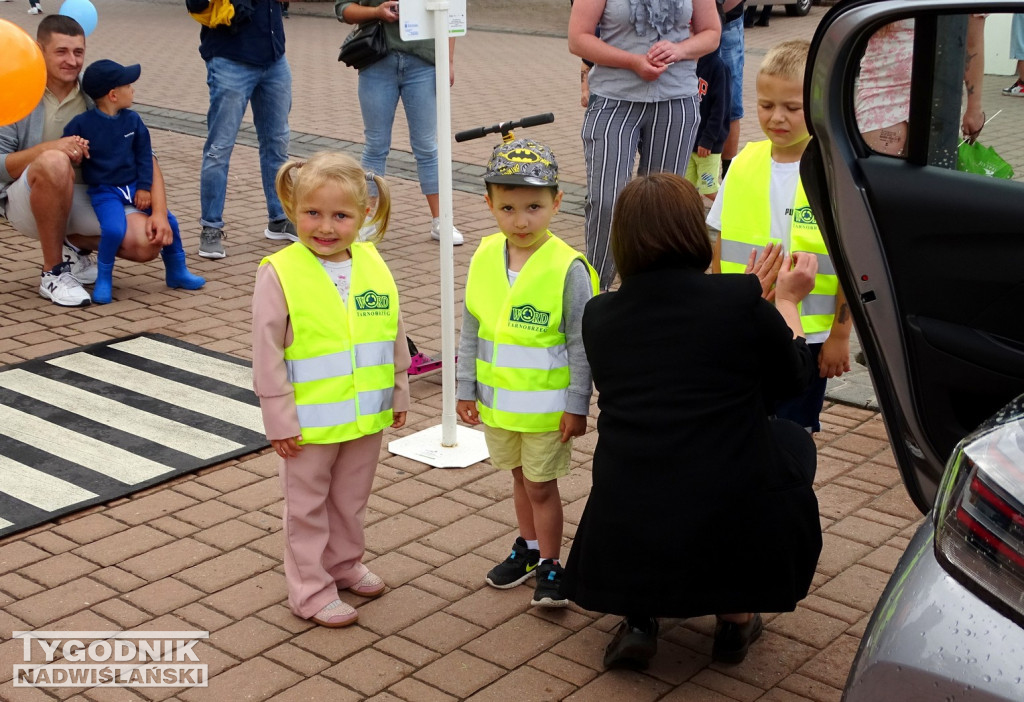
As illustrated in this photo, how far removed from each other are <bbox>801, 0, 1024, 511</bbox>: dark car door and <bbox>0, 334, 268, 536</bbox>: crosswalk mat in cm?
283

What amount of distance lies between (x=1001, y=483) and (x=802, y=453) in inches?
53.5

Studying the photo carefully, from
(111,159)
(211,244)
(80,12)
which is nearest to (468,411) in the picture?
(111,159)

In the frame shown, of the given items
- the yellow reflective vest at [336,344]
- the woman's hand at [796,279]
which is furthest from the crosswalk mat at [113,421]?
the woman's hand at [796,279]

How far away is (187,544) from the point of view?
4352 millimetres

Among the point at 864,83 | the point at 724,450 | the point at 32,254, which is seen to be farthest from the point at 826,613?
the point at 32,254

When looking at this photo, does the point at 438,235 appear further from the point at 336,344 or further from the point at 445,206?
the point at 336,344

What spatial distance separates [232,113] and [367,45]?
40.7 inches

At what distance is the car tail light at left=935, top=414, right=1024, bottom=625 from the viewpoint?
207cm

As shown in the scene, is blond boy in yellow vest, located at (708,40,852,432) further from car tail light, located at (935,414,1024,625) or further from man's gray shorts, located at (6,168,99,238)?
man's gray shorts, located at (6,168,99,238)

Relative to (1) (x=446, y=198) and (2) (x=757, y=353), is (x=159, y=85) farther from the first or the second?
(2) (x=757, y=353)

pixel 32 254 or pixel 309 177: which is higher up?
pixel 309 177

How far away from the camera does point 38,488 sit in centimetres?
476

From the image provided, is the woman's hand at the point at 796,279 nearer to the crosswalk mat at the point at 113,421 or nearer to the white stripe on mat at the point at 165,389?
the crosswalk mat at the point at 113,421

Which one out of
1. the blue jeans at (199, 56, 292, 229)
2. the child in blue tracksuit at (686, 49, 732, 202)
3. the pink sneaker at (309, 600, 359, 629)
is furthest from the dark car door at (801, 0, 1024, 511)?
the blue jeans at (199, 56, 292, 229)
